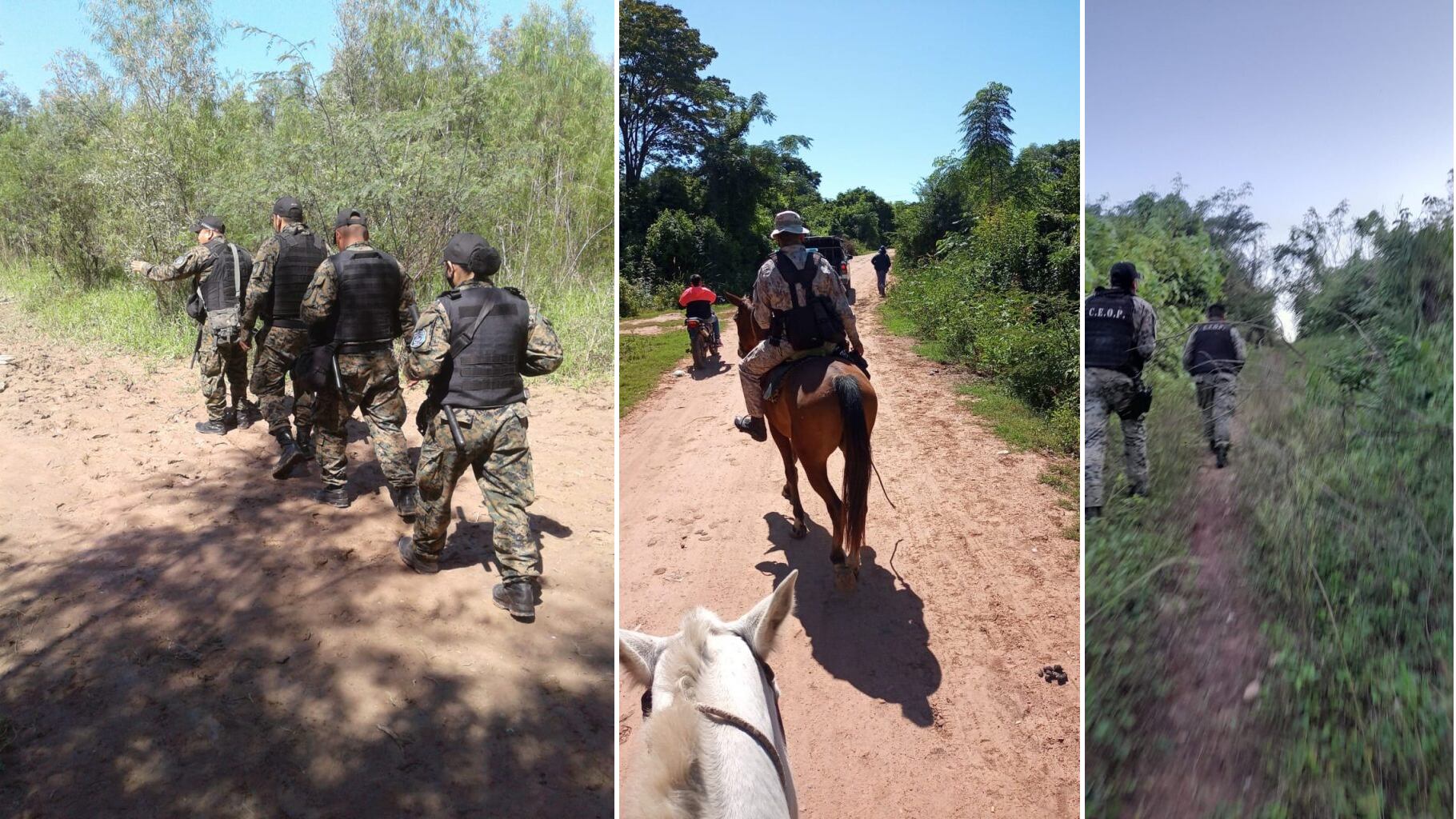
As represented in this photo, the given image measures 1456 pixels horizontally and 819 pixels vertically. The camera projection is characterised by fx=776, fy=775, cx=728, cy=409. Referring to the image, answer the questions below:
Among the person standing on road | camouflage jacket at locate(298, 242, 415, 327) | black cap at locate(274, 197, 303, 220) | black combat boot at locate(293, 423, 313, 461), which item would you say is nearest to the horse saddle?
camouflage jacket at locate(298, 242, 415, 327)

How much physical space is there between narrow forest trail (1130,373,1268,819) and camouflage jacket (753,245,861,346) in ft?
7.24

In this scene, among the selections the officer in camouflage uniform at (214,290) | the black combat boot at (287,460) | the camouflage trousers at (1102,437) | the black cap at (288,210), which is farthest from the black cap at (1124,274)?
the officer in camouflage uniform at (214,290)

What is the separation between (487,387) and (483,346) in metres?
0.19

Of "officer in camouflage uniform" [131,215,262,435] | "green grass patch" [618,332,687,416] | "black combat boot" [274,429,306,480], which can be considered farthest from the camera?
"green grass patch" [618,332,687,416]

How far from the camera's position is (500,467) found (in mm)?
3754

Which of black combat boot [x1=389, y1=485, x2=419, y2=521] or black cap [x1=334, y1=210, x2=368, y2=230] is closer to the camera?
black cap [x1=334, y1=210, x2=368, y2=230]

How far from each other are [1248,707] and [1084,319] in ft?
3.85

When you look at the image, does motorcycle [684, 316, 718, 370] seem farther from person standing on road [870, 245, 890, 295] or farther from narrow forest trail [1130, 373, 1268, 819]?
person standing on road [870, 245, 890, 295]

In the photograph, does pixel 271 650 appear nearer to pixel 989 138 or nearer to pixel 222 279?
pixel 222 279

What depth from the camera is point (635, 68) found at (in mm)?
3809

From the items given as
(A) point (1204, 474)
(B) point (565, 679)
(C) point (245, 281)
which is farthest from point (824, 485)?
(C) point (245, 281)

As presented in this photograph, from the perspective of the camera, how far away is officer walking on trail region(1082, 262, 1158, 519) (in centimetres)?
208

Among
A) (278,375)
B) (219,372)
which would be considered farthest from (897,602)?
(219,372)

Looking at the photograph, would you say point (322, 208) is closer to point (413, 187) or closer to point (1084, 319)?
point (413, 187)
